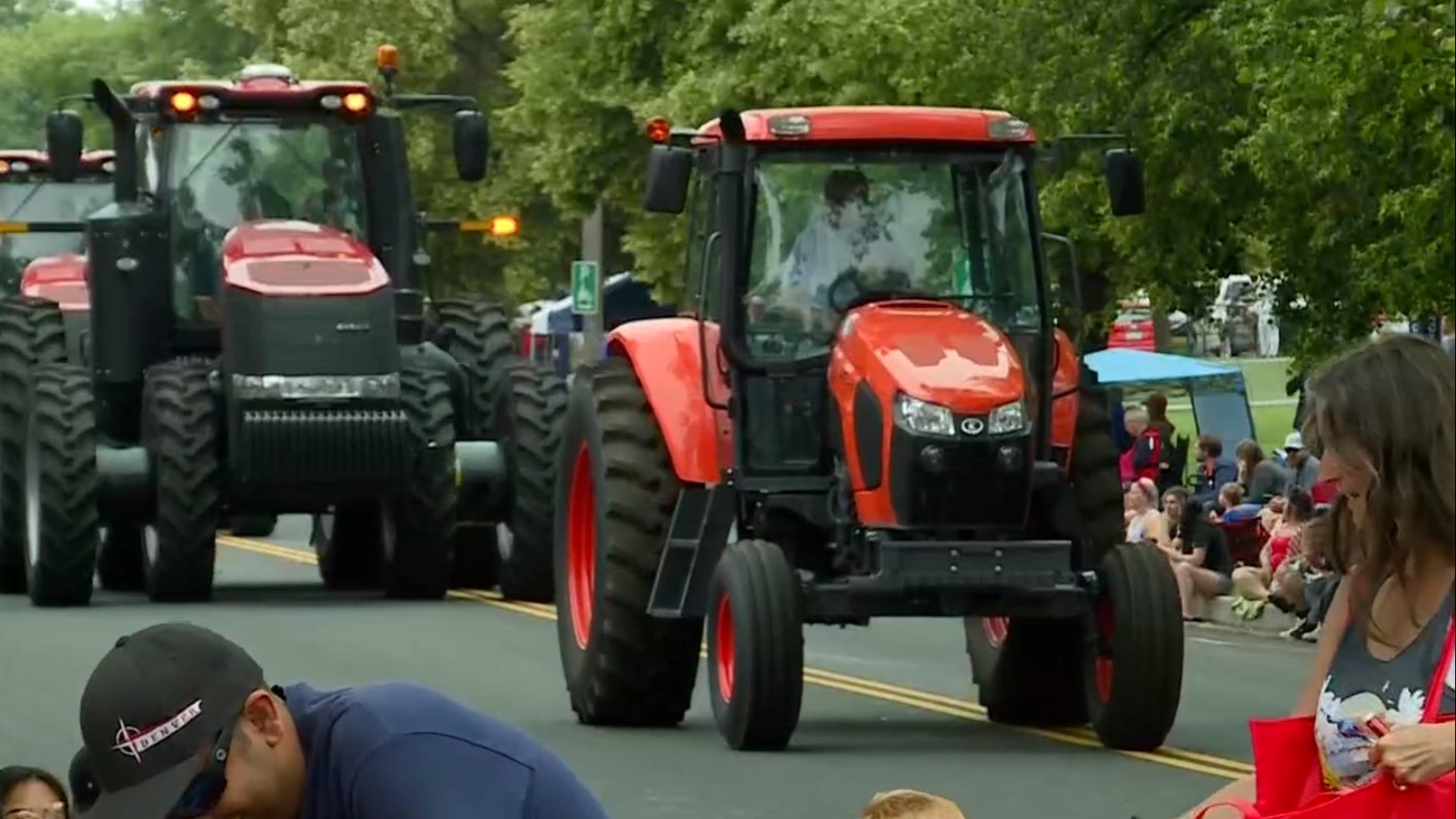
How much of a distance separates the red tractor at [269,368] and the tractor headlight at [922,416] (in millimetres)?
8045

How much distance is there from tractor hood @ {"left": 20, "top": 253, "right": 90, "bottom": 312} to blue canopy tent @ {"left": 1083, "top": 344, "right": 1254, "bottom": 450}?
1100cm

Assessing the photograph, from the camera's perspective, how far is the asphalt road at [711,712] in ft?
46.6

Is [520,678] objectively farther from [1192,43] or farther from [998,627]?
[1192,43]

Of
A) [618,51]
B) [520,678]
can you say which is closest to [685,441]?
[520,678]

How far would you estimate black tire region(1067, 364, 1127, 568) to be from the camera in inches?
629

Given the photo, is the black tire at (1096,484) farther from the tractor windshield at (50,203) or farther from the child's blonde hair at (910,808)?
the tractor windshield at (50,203)

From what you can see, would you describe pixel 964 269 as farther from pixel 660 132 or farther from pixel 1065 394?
pixel 660 132

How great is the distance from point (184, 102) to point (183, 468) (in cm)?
242

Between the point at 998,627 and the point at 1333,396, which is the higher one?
the point at 1333,396

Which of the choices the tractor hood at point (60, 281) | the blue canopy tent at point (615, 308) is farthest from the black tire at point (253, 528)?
the blue canopy tent at point (615, 308)

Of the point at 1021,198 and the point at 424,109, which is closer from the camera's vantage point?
the point at 1021,198

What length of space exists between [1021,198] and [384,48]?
862 centimetres

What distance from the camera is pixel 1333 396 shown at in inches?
211

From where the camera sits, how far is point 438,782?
479cm
